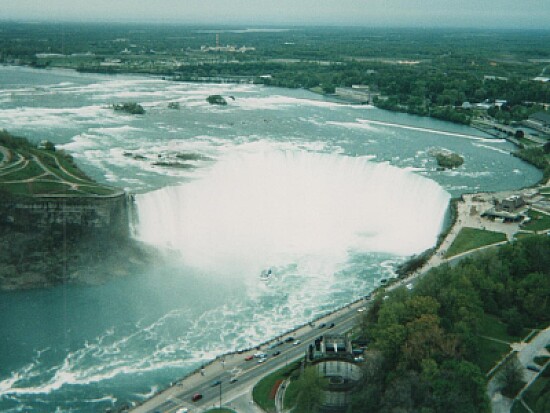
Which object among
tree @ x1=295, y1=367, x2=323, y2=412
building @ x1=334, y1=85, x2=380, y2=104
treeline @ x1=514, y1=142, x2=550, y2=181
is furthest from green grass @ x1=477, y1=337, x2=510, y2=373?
building @ x1=334, y1=85, x2=380, y2=104

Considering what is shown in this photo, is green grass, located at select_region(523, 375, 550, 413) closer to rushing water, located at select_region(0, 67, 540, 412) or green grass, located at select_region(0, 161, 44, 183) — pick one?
rushing water, located at select_region(0, 67, 540, 412)

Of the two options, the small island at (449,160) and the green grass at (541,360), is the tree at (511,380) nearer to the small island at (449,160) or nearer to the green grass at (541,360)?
the green grass at (541,360)

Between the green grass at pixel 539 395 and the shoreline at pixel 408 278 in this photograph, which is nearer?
the green grass at pixel 539 395

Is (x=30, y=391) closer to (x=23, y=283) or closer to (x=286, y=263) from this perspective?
(x=23, y=283)

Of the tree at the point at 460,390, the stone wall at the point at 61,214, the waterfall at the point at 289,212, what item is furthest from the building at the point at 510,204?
the stone wall at the point at 61,214

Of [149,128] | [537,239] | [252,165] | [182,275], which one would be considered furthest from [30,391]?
[149,128]

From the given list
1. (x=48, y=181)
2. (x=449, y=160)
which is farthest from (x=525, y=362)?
(x=449, y=160)
